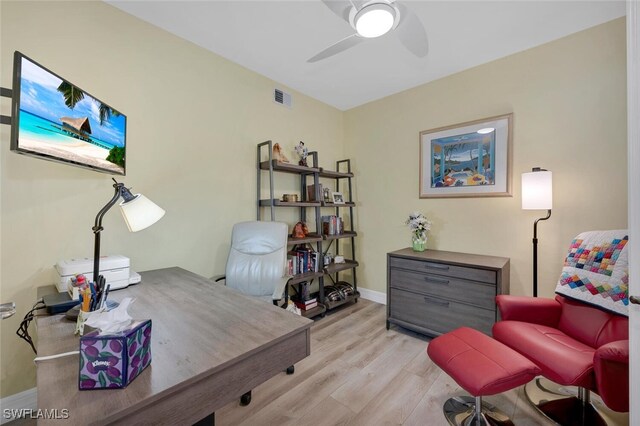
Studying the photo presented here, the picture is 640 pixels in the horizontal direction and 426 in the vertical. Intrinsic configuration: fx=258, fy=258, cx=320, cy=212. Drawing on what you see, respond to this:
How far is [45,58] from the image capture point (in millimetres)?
1582

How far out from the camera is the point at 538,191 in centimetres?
197

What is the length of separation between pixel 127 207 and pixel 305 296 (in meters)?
2.02

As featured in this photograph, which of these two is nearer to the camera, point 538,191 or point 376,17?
point 376,17

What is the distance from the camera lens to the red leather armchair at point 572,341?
1.13 meters

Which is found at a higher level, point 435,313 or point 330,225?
point 330,225

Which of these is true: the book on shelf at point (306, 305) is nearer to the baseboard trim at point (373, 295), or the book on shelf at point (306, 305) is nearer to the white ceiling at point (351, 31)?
the baseboard trim at point (373, 295)

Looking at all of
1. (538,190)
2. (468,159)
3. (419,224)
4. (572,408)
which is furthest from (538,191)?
(572,408)

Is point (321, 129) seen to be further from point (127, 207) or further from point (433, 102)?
point (127, 207)

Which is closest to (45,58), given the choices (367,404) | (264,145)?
(264,145)

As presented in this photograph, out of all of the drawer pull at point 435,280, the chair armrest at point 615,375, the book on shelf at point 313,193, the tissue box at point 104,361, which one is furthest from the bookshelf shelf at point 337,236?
the tissue box at point 104,361

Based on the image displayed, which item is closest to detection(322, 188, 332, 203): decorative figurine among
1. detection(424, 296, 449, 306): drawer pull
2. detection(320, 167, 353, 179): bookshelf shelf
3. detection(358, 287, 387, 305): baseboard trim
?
detection(320, 167, 353, 179): bookshelf shelf

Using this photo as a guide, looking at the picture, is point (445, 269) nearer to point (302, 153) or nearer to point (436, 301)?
point (436, 301)

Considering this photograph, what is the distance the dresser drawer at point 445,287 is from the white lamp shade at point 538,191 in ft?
2.34

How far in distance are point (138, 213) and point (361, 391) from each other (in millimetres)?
1726
